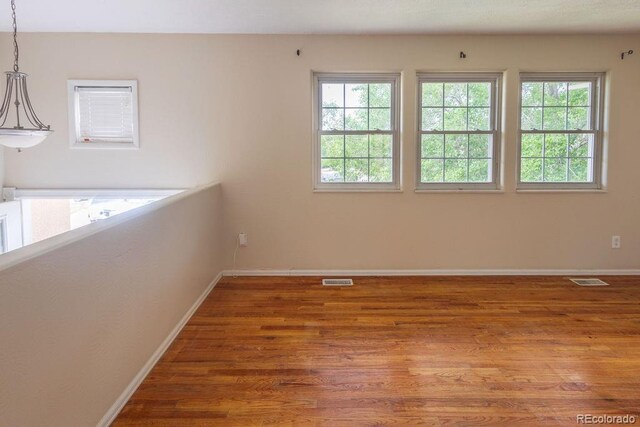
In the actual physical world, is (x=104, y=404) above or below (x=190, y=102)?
below

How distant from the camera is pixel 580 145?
16.5 feet

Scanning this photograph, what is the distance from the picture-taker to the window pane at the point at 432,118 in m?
4.98

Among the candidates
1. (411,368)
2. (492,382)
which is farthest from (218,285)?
(492,382)

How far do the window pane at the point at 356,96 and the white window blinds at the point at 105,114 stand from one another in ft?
6.86

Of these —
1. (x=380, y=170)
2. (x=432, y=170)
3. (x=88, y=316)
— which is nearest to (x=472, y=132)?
(x=432, y=170)

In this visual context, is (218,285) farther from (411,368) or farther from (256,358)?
(411,368)

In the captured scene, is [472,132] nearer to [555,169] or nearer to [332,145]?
→ [555,169]

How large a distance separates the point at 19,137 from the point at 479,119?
398cm

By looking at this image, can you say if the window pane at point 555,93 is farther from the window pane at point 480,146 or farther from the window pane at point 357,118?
the window pane at point 357,118

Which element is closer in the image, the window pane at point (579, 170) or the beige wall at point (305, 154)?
the beige wall at point (305, 154)

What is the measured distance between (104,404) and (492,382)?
197 centimetres

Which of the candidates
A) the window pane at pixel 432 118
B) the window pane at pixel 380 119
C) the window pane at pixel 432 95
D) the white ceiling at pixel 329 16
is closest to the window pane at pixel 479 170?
the window pane at pixel 432 118

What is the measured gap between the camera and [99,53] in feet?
15.5

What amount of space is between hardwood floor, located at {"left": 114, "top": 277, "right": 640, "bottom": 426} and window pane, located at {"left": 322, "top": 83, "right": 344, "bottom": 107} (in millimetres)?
1859
